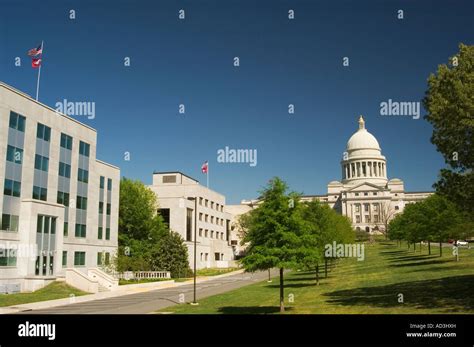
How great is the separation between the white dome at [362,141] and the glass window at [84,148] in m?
138

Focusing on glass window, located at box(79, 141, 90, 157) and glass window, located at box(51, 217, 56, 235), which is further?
glass window, located at box(79, 141, 90, 157)

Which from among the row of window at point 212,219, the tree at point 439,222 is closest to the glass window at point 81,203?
the row of window at point 212,219

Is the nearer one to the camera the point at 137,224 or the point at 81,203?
the point at 81,203

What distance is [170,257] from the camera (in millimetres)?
56906

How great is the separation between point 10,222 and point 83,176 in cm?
1247

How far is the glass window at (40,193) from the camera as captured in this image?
3941 centimetres

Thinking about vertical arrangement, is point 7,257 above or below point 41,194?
below

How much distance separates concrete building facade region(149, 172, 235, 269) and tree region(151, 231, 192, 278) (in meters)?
8.81

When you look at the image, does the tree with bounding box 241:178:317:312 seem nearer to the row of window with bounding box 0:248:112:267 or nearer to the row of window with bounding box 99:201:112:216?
the row of window with bounding box 0:248:112:267

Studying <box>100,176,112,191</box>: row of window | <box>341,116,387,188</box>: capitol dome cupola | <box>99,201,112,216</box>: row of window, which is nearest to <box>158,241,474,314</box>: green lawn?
<box>99,201,112,216</box>: row of window

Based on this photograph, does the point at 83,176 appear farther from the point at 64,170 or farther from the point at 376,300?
the point at 376,300

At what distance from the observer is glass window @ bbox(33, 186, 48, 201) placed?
39.4 m

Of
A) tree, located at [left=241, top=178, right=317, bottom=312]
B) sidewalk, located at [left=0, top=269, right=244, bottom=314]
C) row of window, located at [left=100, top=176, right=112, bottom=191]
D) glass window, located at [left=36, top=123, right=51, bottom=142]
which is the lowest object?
sidewalk, located at [left=0, top=269, right=244, bottom=314]

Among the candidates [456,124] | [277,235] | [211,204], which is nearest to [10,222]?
[277,235]
